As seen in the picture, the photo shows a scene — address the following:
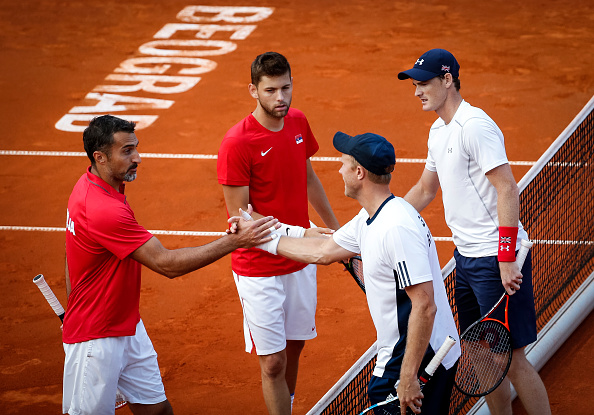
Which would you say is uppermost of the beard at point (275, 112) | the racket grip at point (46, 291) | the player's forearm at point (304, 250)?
the beard at point (275, 112)

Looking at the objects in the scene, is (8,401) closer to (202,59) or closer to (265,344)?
(265,344)

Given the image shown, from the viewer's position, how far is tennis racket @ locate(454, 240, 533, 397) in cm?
498

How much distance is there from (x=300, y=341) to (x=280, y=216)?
38.1 inches

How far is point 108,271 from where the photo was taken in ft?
16.4

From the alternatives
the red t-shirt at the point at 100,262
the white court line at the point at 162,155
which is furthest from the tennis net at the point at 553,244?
the white court line at the point at 162,155

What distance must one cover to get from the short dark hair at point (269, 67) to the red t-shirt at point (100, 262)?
4.15ft

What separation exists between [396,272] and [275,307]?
1547mm

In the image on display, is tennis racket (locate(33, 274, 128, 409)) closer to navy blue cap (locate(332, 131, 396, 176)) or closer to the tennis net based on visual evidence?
the tennis net

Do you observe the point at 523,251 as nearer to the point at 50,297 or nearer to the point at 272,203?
the point at 272,203

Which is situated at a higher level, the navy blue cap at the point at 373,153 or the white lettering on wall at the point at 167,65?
the navy blue cap at the point at 373,153

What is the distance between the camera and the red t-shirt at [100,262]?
4.82 meters

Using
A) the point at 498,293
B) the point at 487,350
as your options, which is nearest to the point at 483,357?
the point at 487,350

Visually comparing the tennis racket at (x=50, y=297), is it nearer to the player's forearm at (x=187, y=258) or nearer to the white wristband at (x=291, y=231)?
the player's forearm at (x=187, y=258)

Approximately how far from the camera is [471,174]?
5152mm
